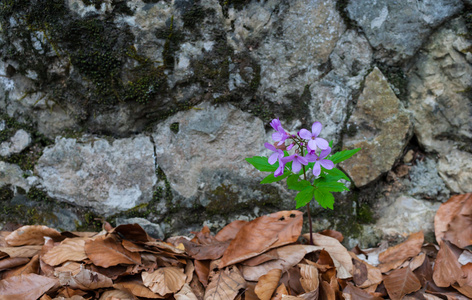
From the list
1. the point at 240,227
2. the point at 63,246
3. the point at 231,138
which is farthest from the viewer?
the point at 231,138

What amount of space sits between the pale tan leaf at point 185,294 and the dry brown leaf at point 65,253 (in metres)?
0.49

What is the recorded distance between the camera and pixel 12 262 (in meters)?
1.72

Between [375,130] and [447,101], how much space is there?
0.48 m

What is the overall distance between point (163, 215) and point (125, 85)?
769 mm

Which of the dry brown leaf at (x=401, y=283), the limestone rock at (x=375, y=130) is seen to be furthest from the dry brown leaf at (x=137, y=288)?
the limestone rock at (x=375, y=130)

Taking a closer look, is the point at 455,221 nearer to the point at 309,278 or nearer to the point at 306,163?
the point at 309,278

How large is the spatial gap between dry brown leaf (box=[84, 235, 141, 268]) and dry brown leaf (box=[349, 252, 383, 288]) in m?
1.03

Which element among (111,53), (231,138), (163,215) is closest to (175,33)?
(111,53)

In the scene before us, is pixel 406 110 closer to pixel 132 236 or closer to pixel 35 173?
pixel 132 236

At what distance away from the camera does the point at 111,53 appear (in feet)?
Answer: 6.49

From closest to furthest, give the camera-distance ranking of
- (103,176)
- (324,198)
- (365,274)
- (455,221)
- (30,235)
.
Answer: (324,198) < (365,274) < (30,235) < (455,221) < (103,176)

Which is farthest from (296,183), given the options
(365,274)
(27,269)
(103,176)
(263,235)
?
(27,269)

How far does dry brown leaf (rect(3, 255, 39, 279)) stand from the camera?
167 centimetres

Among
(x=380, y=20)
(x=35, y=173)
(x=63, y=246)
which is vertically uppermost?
(x=380, y=20)
